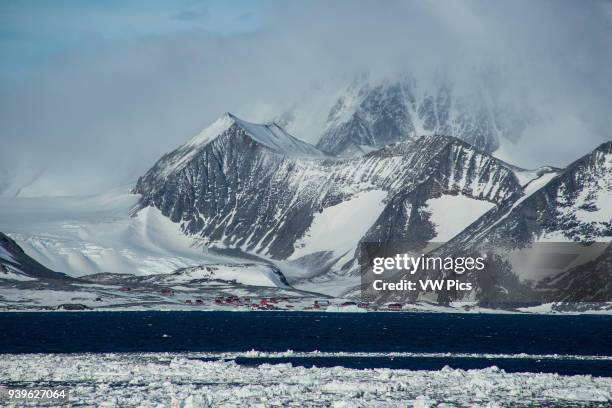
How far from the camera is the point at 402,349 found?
171 meters

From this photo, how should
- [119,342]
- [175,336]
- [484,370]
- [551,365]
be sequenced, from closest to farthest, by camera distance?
[484,370] < [551,365] < [119,342] < [175,336]

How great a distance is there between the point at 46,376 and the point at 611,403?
53.0 meters

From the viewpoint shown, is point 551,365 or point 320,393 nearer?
point 320,393

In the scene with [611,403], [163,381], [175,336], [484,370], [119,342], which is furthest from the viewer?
[175,336]

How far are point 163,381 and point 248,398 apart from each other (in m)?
15.0

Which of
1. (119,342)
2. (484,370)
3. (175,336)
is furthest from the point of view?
(175,336)

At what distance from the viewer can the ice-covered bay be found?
102m

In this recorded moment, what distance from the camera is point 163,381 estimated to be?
11550 centimetres

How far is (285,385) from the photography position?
11125 centimetres

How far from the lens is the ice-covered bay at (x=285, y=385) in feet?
335

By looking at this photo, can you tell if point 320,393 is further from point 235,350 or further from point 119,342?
point 119,342

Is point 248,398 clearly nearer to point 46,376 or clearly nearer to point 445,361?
point 46,376

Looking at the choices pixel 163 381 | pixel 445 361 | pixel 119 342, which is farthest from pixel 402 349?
pixel 163 381

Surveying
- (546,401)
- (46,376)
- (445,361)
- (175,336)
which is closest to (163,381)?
(46,376)
